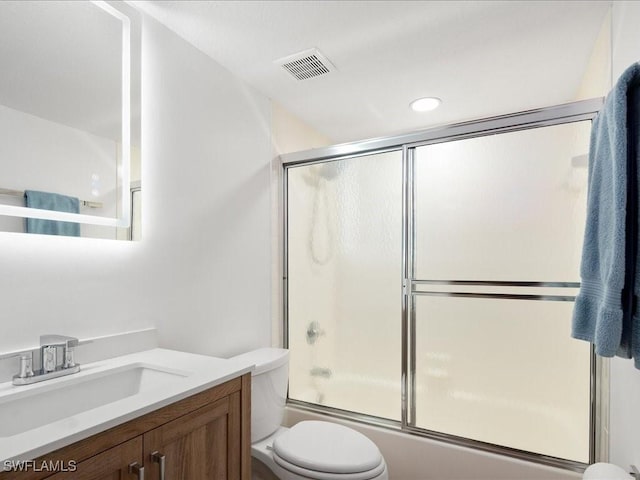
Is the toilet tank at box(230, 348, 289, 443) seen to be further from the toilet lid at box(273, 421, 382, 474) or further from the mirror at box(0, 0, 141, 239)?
the mirror at box(0, 0, 141, 239)

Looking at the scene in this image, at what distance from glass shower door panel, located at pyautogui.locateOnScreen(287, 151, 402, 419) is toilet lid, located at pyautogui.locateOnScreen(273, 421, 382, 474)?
0.54 m

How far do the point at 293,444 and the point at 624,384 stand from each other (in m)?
1.25

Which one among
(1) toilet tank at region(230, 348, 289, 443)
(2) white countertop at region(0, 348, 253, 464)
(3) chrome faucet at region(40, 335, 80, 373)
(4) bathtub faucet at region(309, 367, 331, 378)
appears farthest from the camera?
(4) bathtub faucet at region(309, 367, 331, 378)

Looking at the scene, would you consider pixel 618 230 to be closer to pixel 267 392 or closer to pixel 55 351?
pixel 267 392

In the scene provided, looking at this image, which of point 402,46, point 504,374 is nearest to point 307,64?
point 402,46

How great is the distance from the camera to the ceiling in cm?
147

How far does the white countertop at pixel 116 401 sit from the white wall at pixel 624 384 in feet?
4.10

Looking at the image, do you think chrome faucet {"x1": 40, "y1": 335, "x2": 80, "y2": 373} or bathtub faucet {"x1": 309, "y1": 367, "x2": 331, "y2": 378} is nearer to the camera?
chrome faucet {"x1": 40, "y1": 335, "x2": 80, "y2": 373}

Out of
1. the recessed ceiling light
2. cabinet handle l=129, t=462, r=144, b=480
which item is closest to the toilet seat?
cabinet handle l=129, t=462, r=144, b=480

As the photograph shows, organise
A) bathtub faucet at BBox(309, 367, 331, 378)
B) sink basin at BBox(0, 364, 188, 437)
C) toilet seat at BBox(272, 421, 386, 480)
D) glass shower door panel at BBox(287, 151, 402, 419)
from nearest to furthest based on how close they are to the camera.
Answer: sink basin at BBox(0, 364, 188, 437), toilet seat at BBox(272, 421, 386, 480), glass shower door panel at BBox(287, 151, 402, 419), bathtub faucet at BBox(309, 367, 331, 378)

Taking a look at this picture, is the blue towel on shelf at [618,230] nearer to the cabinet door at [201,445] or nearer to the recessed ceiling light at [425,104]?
the cabinet door at [201,445]

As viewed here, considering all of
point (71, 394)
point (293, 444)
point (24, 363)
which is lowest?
point (293, 444)

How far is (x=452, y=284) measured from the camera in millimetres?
1846

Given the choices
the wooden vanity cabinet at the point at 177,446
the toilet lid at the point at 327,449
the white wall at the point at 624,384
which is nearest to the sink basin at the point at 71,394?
the wooden vanity cabinet at the point at 177,446
